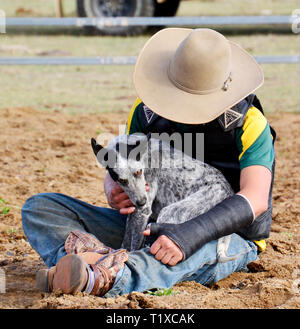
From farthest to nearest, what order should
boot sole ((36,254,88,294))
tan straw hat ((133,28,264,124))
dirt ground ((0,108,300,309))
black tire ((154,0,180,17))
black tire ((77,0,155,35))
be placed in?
1. black tire ((154,0,180,17))
2. black tire ((77,0,155,35))
3. tan straw hat ((133,28,264,124))
4. dirt ground ((0,108,300,309))
5. boot sole ((36,254,88,294))

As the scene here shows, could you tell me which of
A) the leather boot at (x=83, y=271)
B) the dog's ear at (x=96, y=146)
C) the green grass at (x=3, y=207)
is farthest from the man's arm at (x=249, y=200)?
the green grass at (x=3, y=207)

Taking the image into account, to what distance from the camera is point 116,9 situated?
1249 cm

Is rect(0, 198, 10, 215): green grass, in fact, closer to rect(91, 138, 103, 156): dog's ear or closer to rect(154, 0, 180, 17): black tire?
rect(91, 138, 103, 156): dog's ear

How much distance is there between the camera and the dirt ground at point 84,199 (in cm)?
306

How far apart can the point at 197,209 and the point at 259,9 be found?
14700mm

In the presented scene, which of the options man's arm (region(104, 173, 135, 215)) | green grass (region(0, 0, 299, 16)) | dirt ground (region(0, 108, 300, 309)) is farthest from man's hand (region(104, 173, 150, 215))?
green grass (region(0, 0, 299, 16))

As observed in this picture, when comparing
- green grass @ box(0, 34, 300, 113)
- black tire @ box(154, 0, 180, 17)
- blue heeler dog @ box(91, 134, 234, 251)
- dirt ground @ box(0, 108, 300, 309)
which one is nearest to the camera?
dirt ground @ box(0, 108, 300, 309)

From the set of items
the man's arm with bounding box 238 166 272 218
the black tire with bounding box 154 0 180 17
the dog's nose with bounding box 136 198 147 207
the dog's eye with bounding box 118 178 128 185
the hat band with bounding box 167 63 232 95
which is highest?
the hat band with bounding box 167 63 232 95

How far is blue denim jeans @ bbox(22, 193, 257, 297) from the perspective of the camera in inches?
126

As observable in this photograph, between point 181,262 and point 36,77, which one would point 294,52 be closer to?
point 36,77

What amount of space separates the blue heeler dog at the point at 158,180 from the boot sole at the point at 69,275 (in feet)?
2.32

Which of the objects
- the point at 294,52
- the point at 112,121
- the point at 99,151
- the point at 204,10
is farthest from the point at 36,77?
the point at 204,10

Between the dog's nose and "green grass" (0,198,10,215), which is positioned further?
"green grass" (0,198,10,215)

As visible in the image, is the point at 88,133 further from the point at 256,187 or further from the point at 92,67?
the point at 92,67
